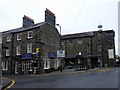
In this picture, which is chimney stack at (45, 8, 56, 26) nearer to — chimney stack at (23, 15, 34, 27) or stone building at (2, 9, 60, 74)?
stone building at (2, 9, 60, 74)

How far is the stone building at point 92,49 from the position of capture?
138ft

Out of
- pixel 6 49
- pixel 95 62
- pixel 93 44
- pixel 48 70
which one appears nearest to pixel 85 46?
pixel 93 44

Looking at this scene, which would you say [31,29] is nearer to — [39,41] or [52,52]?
[39,41]

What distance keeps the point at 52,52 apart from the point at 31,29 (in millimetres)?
6145

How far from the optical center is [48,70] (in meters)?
25.4

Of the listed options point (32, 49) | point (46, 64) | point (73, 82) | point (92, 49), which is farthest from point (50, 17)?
point (92, 49)

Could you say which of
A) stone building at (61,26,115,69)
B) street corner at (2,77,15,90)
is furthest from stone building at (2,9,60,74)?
stone building at (61,26,115,69)

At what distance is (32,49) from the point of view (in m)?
24.8

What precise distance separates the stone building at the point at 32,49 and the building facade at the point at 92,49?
14424 millimetres

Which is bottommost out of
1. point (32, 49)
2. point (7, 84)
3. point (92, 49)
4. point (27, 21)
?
point (7, 84)

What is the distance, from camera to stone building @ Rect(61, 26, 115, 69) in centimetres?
4196

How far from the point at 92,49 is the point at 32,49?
930 inches

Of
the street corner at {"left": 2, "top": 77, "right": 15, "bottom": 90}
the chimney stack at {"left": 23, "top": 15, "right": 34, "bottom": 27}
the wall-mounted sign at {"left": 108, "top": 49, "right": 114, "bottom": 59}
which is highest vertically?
the chimney stack at {"left": 23, "top": 15, "right": 34, "bottom": 27}

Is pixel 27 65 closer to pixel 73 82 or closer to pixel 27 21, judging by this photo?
pixel 27 21
